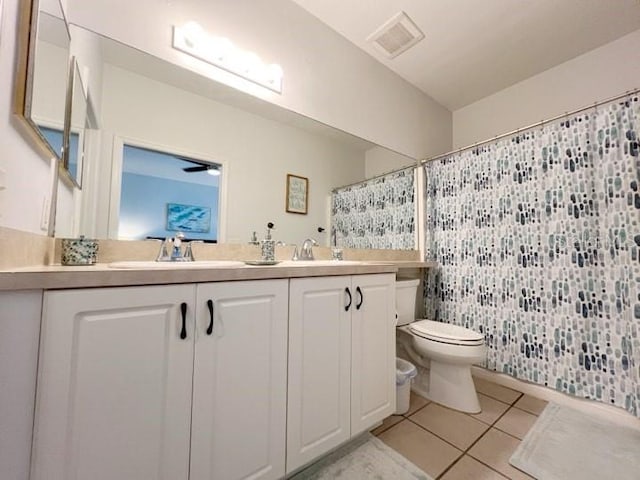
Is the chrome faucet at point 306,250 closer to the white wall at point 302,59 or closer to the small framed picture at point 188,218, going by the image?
the small framed picture at point 188,218

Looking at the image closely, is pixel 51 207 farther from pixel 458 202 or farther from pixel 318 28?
pixel 458 202

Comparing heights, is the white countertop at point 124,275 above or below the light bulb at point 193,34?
below

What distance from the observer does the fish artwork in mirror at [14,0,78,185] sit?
0.74m

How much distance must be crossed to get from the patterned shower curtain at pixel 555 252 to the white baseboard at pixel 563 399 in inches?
2.2

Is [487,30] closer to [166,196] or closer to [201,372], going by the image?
[166,196]

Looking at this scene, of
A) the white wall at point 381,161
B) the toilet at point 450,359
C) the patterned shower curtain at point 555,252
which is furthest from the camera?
the white wall at point 381,161

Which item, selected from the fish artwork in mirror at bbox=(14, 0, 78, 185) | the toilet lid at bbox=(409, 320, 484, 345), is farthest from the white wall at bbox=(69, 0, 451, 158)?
the toilet lid at bbox=(409, 320, 484, 345)

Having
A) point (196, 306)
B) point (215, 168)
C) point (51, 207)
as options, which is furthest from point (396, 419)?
point (51, 207)

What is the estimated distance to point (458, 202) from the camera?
85.8 inches

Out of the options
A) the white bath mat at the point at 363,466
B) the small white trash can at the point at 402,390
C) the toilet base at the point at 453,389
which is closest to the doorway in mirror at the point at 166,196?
the white bath mat at the point at 363,466

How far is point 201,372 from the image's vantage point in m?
0.84

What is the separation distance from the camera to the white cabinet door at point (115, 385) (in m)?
0.64

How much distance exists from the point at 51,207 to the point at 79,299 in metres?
0.53

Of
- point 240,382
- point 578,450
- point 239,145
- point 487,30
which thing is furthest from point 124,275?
point 487,30
